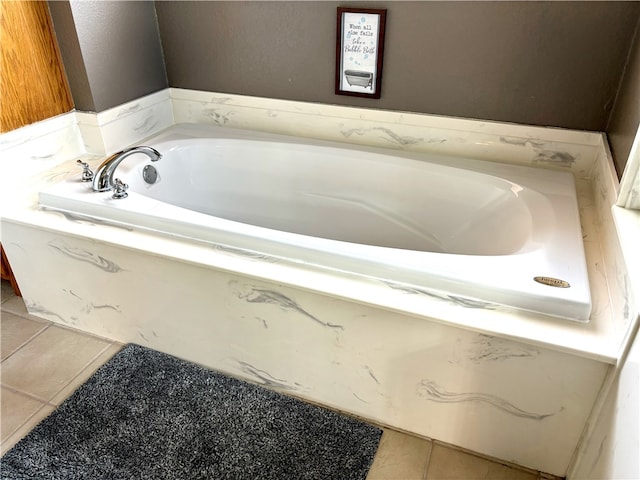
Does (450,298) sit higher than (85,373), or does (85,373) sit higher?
(450,298)

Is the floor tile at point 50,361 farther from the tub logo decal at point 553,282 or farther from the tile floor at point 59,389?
the tub logo decal at point 553,282

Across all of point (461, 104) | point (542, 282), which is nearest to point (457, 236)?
point (461, 104)

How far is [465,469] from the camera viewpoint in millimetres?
1346

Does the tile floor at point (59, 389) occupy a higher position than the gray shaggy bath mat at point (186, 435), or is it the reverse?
the gray shaggy bath mat at point (186, 435)

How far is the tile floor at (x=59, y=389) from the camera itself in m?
1.34

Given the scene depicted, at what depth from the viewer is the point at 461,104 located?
1805 mm

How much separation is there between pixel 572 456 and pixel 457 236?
761 mm

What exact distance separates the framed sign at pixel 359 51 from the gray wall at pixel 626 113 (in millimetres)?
776

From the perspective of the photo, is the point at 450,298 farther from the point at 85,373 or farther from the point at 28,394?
the point at 28,394

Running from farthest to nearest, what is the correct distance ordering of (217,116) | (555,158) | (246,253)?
(217,116), (555,158), (246,253)

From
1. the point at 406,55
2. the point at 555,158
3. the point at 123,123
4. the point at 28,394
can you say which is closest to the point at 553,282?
the point at 555,158

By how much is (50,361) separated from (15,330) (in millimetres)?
250

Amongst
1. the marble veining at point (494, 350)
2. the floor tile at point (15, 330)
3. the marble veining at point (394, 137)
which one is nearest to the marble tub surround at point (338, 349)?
the marble veining at point (494, 350)

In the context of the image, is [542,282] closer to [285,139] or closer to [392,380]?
[392,380]
